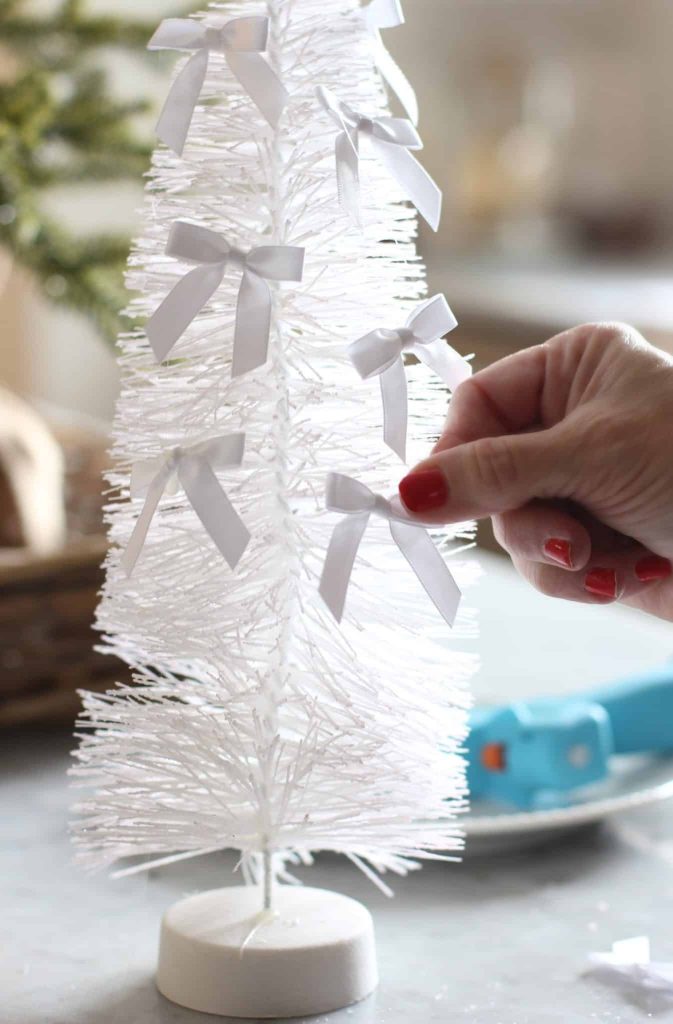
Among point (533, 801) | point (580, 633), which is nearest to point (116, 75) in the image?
point (580, 633)

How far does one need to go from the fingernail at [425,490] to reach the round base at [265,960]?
20 centimetres

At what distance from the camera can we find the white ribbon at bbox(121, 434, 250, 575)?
0.50 m

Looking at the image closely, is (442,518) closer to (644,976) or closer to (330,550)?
(330,550)

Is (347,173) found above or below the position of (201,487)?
above

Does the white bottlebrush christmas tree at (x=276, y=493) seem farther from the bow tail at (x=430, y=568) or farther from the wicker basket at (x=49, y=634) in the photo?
the wicker basket at (x=49, y=634)

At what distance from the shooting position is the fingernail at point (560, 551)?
557mm

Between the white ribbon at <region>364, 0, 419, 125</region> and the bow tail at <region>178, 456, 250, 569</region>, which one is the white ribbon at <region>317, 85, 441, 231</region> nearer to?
the white ribbon at <region>364, 0, 419, 125</region>

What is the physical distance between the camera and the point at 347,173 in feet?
1.70

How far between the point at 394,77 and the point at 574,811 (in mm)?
398

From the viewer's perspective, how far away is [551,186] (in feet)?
9.95

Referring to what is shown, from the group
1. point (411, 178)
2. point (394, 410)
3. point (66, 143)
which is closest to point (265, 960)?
point (394, 410)

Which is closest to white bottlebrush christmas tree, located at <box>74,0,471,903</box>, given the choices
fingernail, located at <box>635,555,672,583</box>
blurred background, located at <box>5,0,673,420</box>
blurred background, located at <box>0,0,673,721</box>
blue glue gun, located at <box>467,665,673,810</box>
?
fingernail, located at <box>635,555,672,583</box>

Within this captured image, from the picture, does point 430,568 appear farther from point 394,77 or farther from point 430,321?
point 394,77

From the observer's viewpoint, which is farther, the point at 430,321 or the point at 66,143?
the point at 66,143
